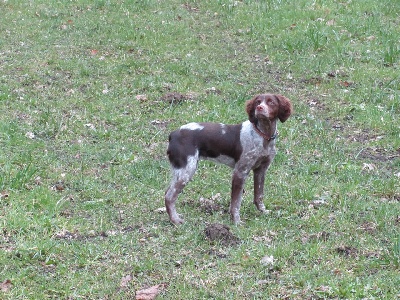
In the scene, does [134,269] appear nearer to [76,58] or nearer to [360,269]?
[360,269]

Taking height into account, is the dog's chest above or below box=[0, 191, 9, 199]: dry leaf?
above

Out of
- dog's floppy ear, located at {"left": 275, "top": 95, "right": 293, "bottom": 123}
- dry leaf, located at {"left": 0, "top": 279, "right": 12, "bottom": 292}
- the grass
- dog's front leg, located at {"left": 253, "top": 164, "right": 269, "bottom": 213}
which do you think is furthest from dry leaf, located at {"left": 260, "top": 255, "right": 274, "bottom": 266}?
dry leaf, located at {"left": 0, "top": 279, "right": 12, "bottom": 292}

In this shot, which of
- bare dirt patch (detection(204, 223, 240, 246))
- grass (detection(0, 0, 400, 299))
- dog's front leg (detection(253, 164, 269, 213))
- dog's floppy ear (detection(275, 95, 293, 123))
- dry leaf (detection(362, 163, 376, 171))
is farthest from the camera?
dry leaf (detection(362, 163, 376, 171))

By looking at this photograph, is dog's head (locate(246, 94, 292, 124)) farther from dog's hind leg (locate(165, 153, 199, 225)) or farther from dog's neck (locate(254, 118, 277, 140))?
dog's hind leg (locate(165, 153, 199, 225))

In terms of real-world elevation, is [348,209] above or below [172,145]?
below

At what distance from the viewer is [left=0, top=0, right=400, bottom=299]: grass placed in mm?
5594

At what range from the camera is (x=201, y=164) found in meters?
8.43

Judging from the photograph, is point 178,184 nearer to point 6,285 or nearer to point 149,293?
point 149,293

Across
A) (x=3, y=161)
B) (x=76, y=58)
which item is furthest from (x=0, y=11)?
(x=3, y=161)

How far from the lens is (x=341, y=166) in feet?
27.0

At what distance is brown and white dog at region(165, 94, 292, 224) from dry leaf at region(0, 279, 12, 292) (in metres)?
1.90

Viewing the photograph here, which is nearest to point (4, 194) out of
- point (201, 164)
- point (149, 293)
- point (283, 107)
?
point (149, 293)

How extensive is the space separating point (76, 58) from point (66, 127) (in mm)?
3285

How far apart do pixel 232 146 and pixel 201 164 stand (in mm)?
1739
